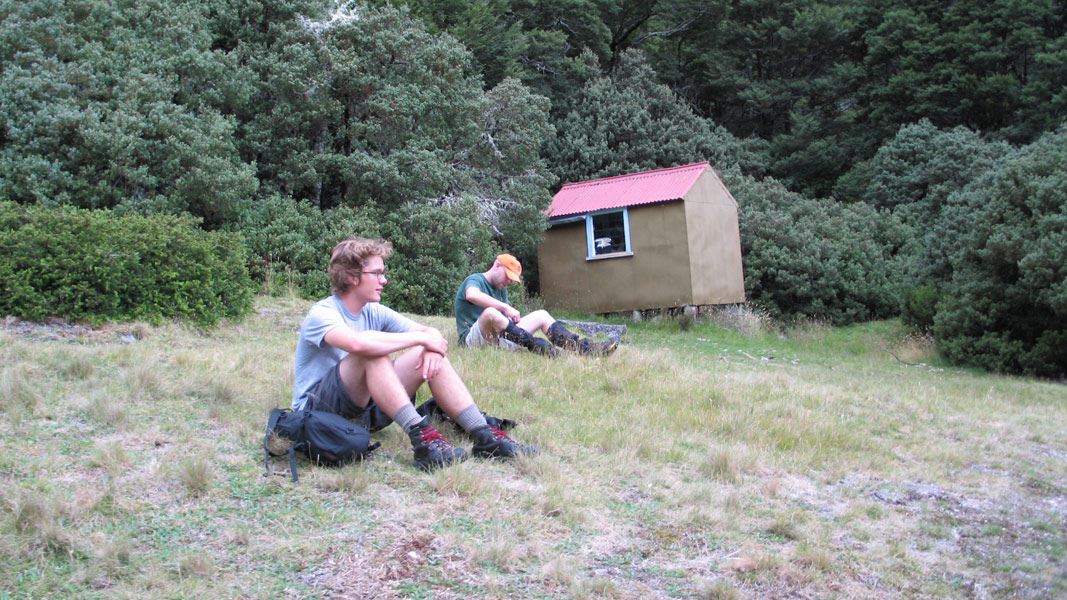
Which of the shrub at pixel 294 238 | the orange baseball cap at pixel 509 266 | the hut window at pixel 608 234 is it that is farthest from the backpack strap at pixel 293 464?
the hut window at pixel 608 234

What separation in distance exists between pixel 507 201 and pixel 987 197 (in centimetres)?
1132

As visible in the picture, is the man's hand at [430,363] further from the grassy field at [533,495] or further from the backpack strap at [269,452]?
the backpack strap at [269,452]

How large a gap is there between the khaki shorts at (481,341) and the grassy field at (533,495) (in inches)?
17.0

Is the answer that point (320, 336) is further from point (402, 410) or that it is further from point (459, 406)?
point (459, 406)

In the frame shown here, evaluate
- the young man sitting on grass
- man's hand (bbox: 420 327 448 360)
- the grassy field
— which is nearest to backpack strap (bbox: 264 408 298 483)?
the grassy field

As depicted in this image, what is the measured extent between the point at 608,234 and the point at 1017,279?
9096 millimetres

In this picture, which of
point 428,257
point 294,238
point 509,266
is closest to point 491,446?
point 509,266

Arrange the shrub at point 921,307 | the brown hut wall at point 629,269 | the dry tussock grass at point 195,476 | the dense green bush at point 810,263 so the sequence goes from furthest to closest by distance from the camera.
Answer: the dense green bush at point 810,263, the shrub at point 921,307, the brown hut wall at point 629,269, the dry tussock grass at point 195,476

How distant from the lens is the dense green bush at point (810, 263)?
26.9m

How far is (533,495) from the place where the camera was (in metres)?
5.58

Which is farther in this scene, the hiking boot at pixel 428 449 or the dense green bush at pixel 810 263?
the dense green bush at pixel 810 263

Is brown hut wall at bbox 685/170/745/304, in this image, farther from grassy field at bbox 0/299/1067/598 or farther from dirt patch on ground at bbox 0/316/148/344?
dirt patch on ground at bbox 0/316/148/344

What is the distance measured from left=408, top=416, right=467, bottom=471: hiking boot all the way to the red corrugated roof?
56.9 ft

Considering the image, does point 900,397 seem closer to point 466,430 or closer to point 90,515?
point 466,430
